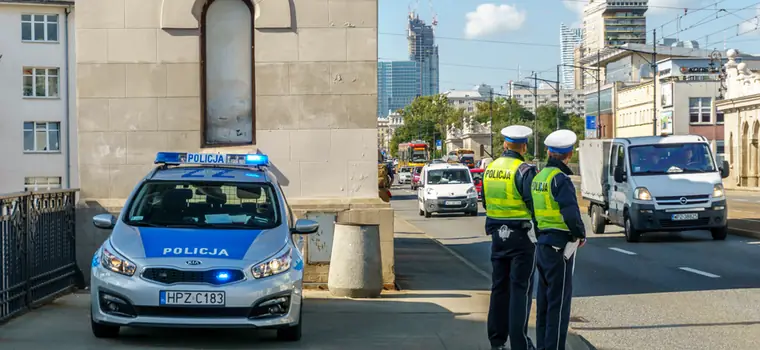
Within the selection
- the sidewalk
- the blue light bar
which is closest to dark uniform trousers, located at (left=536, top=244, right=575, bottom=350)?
the sidewalk

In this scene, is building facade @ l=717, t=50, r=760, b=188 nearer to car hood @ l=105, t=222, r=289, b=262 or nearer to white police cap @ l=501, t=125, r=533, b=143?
white police cap @ l=501, t=125, r=533, b=143

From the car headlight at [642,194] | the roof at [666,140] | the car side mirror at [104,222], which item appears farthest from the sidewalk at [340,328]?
the roof at [666,140]

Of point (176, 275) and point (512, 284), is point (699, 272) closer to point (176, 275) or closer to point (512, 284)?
point (512, 284)

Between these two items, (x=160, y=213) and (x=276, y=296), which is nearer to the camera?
(x=276, y=296)

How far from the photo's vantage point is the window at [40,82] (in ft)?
199

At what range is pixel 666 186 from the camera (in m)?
21.2

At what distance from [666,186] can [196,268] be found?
14.9 metres

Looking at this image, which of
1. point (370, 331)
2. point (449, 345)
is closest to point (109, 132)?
point (370, 331)

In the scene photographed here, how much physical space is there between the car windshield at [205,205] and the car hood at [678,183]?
13087mm

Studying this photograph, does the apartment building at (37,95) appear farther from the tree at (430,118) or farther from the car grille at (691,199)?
the tree at (430,118)

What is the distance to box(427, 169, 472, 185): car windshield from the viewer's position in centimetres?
3650

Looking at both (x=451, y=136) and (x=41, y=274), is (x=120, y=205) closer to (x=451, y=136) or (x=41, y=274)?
(x=41, y=274)

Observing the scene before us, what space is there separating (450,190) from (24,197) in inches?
1028

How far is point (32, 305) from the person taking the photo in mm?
10609
